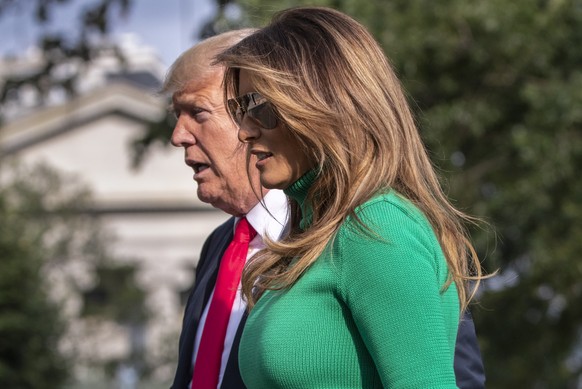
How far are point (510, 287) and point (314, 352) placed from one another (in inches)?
424

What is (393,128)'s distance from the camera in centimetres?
238

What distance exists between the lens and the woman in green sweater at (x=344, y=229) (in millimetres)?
2195

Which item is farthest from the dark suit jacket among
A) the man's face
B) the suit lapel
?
the man's face

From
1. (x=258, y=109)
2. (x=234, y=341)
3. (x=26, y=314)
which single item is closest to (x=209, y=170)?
(x=234, y=341)

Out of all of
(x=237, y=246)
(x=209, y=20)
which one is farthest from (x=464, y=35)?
(x=237, y=246)

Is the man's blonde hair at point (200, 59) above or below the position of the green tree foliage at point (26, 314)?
above

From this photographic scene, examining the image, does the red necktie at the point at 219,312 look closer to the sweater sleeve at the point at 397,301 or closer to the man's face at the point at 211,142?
the man's face at the point at 211,142

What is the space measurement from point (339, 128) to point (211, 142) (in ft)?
5.54

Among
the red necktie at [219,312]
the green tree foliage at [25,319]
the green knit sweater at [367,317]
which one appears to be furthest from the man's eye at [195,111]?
the green tree foliage at [25,319]

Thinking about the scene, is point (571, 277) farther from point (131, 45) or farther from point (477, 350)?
point (131, 45)

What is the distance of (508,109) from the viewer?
11984 mm

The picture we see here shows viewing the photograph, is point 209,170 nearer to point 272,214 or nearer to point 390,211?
point 272,214

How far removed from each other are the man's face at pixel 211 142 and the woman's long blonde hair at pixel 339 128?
138 centimetres

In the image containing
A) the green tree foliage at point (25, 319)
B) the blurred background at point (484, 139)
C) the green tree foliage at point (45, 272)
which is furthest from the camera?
the green tree foliage at point (45, 272)
